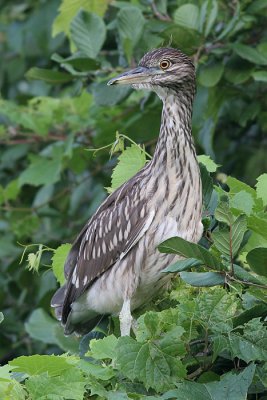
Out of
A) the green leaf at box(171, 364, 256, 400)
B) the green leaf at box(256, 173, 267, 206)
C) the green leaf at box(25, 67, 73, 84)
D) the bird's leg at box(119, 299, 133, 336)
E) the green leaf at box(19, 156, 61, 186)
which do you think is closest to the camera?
the green leaf at box(171, 364, 256, 400)

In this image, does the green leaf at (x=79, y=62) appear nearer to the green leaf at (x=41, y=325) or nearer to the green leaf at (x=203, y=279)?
the green leaf at (x=41, y=325)

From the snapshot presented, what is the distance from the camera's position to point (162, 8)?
5.63 meters

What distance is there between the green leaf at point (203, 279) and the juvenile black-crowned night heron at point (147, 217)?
882 mm

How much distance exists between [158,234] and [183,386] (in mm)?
1140

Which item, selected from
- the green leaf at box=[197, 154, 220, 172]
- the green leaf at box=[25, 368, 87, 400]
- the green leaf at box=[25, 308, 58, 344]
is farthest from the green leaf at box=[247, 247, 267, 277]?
the green leaf at box=[25, 308, 58, 344]

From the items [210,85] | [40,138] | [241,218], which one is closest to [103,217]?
[210,85]

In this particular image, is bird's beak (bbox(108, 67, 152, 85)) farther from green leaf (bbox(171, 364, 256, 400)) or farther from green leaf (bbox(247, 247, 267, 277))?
green leaf (bbox(171, 364, 256, 400))

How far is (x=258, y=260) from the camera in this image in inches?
126

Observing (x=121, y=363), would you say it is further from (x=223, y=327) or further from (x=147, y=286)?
(x=147, y=286)

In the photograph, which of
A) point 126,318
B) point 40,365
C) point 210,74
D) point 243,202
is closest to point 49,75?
point 210,74

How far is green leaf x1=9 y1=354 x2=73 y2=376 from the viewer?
3.20m

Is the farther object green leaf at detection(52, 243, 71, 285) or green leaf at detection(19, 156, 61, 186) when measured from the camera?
green leaf at detection(19, 156, 61, 186)

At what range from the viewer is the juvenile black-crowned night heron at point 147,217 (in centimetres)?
416

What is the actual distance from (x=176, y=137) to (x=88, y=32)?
1.25 m
